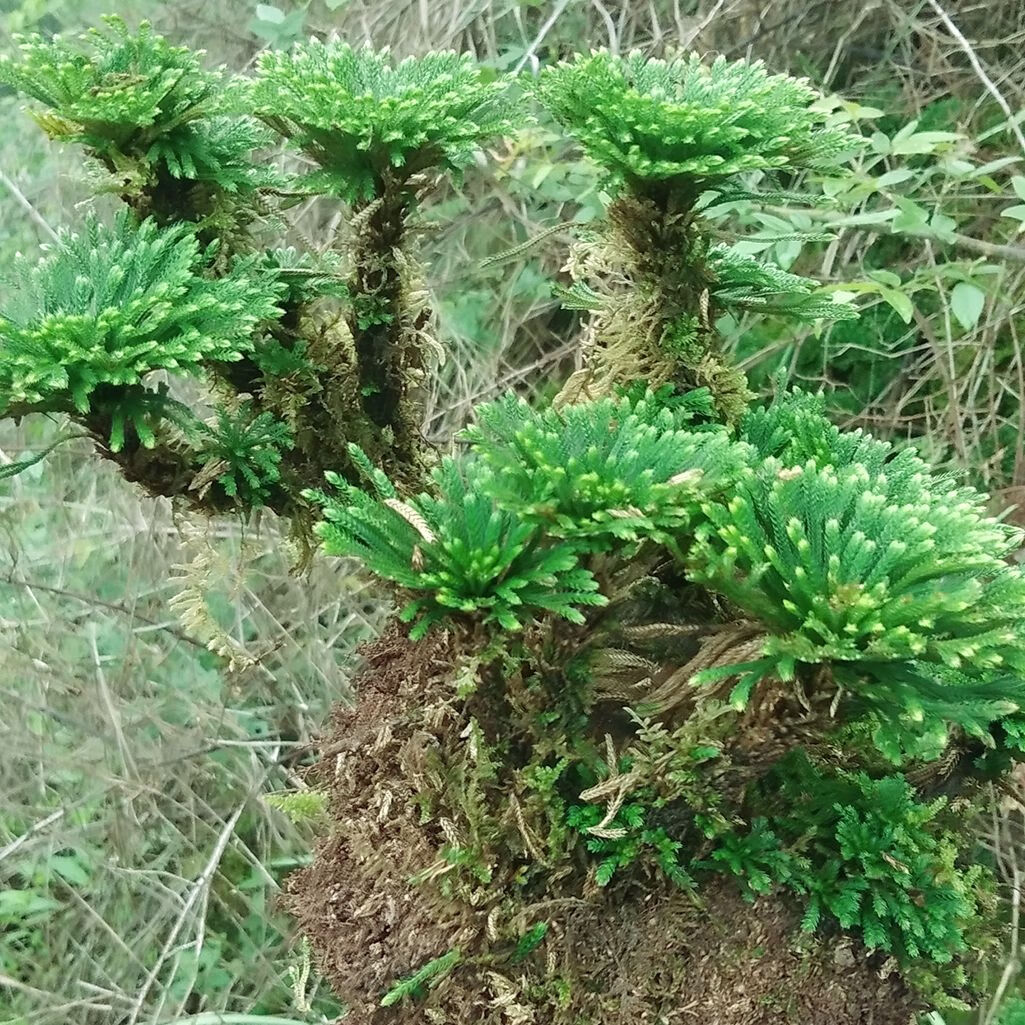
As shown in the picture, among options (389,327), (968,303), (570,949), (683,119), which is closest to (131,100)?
(389,327)

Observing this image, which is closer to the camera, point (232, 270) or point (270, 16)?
point (232, 270)

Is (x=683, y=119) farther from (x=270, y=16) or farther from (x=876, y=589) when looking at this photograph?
(x=270, y=16)

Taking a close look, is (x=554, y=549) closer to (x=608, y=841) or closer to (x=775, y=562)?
(x=775, y=562)

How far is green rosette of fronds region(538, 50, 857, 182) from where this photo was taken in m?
0.55

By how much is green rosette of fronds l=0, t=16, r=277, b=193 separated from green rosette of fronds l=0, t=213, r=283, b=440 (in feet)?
0.20

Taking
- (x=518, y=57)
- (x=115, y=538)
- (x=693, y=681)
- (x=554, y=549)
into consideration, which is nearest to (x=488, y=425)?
(x=554, y=549)

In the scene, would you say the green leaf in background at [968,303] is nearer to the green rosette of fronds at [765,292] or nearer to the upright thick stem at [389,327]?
the green rosette of fronds at [765,292]

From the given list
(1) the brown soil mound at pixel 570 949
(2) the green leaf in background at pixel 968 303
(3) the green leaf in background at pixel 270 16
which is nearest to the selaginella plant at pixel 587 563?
(1) the brown soil mound at pixel 570 949

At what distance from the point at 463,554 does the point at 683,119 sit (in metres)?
0.30

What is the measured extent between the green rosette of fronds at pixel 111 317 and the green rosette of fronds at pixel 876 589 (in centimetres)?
32

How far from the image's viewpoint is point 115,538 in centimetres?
160

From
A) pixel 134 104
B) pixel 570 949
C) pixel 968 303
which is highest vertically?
pixel 134 104

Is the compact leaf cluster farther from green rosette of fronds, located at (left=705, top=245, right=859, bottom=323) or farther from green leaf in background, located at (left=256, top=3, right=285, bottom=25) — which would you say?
green leaf in background, located at (left=256, top=3, right=285, bottom=25)

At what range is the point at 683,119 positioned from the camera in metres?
0.54
